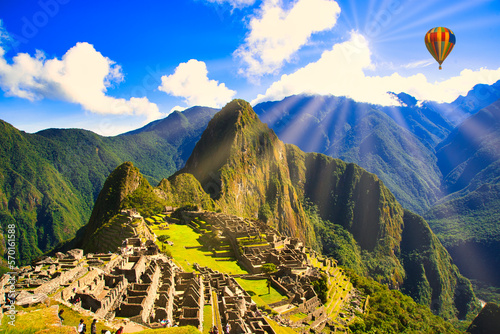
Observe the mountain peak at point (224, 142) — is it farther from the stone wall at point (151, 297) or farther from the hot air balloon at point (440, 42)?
the stone wall at point (151, 297)

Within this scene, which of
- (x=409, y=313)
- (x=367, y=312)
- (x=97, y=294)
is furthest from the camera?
(x=409, y=313)

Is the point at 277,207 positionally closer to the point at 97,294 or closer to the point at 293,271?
the point at 293,271

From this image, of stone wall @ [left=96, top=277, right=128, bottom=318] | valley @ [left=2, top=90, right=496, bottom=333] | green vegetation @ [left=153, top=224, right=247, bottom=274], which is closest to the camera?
stone wall @ [left=96, top=277, right=128, bottom=318]

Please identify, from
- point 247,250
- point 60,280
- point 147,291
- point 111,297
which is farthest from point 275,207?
point 111,297

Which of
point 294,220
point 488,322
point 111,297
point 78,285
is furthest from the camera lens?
point 294,220

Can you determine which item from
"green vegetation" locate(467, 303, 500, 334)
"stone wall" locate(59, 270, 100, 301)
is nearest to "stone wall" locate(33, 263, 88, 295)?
"stone wall" locate(59, 270, 100, 301)

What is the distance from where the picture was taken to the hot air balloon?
143 feet

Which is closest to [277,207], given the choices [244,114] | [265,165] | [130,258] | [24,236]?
[265,165]

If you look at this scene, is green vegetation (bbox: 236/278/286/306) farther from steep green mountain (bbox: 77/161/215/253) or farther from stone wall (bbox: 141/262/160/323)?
steep green mountain (bbox: 77/161/215/253)

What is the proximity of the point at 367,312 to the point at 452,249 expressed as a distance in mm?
173659

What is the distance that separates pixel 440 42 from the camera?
4391 centimetres

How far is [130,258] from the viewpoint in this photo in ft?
92.5

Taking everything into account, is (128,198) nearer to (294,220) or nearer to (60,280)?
(60,280)

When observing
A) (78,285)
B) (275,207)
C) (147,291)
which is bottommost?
(147,291)
